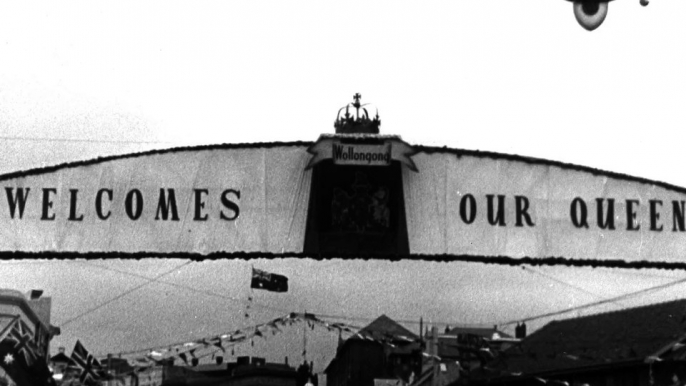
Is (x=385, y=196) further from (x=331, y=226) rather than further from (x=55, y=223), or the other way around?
(x=55, y=223)

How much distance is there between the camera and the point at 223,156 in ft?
59.7

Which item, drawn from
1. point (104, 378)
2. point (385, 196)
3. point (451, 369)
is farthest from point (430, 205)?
point (451, 369)

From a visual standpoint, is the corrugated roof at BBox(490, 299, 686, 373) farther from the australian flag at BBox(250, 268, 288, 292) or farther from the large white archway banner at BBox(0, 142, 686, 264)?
the large white archway banner at BBox(0, 142, 686, 264)

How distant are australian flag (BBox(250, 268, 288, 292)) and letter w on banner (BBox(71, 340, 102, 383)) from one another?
5872 mm

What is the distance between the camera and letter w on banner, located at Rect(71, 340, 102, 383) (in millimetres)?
30000

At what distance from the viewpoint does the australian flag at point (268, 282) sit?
119ft

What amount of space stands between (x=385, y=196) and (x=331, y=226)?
72 centimetres

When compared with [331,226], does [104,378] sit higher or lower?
lower

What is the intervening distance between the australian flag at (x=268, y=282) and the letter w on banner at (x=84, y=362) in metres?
5.87

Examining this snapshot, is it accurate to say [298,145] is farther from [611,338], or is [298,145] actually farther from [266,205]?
[611,338]

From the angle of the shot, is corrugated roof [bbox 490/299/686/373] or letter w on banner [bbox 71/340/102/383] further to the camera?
corrugated roof [bbox 490/299/686/373]

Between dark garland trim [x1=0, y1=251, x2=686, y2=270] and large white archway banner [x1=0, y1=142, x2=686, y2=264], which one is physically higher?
large white archway banner [x1=0, y1=142, x2=686, y2=264]

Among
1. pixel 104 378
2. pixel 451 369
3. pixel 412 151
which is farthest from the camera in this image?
pixel 451 369

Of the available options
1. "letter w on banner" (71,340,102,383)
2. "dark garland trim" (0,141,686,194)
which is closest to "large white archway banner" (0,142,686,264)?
"dark garland trim" (0,141,686,194)
